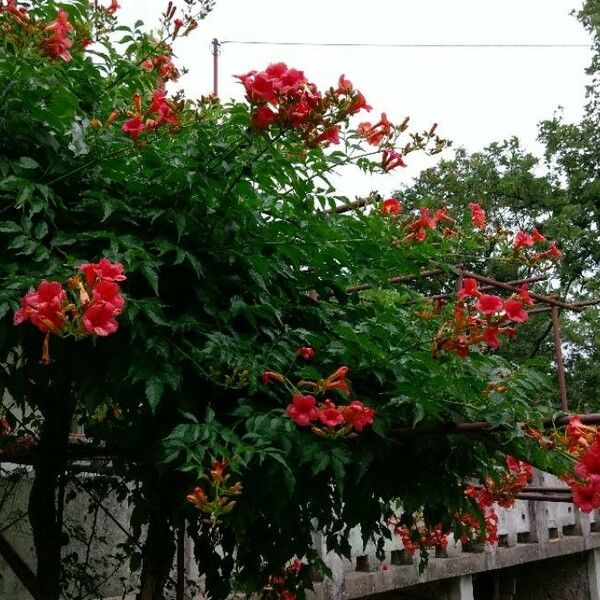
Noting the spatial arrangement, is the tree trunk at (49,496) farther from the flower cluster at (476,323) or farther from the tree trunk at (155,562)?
the flower cluster at (476,323)

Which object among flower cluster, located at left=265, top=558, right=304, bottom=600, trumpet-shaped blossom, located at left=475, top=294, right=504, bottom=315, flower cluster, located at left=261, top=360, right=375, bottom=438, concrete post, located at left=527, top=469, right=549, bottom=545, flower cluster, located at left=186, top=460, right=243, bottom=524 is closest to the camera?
flower cluster, located at left=186, top=460, right=243, bottom=524

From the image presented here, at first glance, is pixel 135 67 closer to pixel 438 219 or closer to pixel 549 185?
pixel 438 219

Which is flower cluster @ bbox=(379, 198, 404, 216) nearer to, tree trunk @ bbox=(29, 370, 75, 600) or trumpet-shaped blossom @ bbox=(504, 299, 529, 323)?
trumpet-shaped blossom @ bbox=(504, 299, 529, 323)

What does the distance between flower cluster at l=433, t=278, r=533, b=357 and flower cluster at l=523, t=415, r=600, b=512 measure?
322mm

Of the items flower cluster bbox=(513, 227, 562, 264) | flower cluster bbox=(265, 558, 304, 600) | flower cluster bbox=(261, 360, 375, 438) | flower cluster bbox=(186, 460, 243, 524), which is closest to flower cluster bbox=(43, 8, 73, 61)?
flower cluster bbox=(261, 360, 375, 438)

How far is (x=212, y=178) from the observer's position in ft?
8.45

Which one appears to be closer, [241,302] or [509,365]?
[241,302]

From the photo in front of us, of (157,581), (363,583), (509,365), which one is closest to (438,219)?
(509,365)

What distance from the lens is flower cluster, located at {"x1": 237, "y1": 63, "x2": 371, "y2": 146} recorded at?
2293 millimetres

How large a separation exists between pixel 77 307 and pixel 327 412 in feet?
2.52

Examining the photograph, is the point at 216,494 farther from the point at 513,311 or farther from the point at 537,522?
the point at 537,522

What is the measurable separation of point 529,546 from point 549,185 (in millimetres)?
14547

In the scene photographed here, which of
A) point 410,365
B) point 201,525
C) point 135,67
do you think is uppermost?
point 135,67

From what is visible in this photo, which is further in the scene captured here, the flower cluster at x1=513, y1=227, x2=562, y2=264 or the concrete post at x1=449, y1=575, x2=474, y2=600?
the concrete post at x1=449, y1=575, x2=474, y2=600
